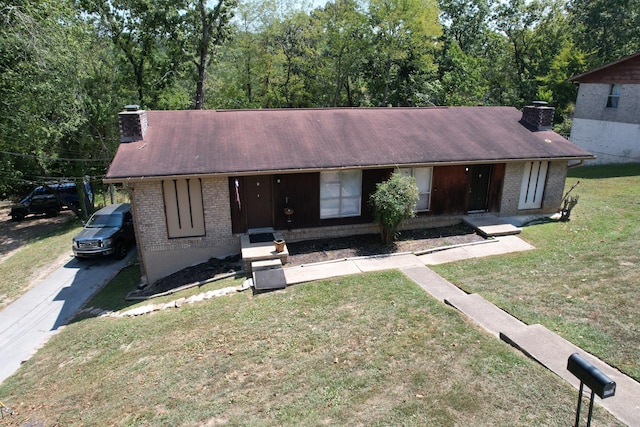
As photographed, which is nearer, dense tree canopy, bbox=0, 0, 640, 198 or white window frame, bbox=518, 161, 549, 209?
white window frame, bbox=518, 161, 549, 209

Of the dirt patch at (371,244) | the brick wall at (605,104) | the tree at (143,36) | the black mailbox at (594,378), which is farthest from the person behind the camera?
the tree at (143,36)

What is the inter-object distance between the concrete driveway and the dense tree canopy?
881cm

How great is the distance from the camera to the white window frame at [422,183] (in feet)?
46.5

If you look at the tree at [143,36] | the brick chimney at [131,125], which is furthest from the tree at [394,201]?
the tree at [143,36]

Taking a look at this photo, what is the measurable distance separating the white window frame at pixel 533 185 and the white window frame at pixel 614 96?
13030mm

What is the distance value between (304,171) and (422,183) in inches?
170

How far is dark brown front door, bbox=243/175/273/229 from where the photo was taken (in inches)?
515

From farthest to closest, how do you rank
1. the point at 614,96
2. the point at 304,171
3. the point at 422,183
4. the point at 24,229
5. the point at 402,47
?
1. the point at 402,47
2. the point at 614,96
3. the point at 24,229
4. the point at 422,183
5. the point at 304,171

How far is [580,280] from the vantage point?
32.9 feet

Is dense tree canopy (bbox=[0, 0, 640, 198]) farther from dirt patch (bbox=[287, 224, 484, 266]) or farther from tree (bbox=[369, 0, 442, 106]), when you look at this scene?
dirt patch (bbox=[287, 224, 484, 266])

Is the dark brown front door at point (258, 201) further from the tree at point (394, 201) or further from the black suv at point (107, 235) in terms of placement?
the black suv at point (107, 235)

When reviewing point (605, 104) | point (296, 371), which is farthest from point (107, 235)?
point (605, 104)

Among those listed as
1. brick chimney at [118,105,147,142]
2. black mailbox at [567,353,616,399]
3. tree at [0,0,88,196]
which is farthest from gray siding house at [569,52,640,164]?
tree at [0,0,88,196]

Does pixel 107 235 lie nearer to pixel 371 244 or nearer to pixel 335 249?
pixel 335 249
